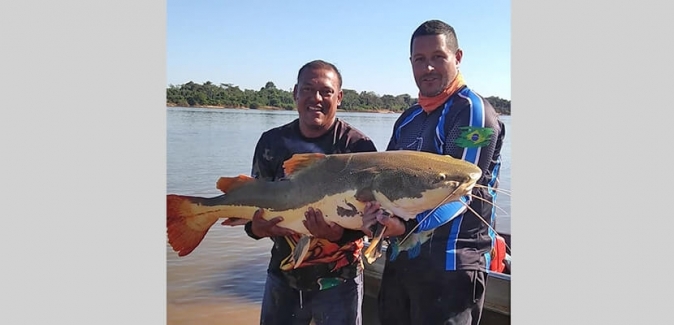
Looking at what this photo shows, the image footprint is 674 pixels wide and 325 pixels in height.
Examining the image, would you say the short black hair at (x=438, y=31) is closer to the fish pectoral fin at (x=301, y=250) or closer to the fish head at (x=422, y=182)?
the fish head at (x=422, y=182)

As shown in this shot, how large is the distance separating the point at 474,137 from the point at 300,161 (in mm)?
767

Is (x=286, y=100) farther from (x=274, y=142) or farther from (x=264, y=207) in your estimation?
(x=264, y=207)

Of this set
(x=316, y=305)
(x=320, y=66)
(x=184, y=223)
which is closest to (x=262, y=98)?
(x=320, y=66)

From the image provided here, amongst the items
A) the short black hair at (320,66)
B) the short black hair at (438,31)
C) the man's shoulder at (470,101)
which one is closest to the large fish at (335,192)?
the man's shoulder at (470,101)

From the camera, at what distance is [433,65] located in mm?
2695

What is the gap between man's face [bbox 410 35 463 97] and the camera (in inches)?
106

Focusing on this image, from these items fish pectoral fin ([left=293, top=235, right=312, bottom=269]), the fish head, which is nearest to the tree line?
the fish head

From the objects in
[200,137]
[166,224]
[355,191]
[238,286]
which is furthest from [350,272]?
[238,286]

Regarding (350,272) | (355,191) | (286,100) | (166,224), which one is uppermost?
(286,100)

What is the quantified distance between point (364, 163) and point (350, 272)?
0.57 m

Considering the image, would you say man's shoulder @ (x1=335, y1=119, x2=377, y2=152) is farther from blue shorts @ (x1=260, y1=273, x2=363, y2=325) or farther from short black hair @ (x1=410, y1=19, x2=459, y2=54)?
blue shorts @ (x1=260, y1=273, x2=363, y2=325)

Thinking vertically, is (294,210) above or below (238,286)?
above

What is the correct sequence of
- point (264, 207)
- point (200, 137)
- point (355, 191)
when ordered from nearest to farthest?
point (355, 191) → point (264, 207) → point (200, 137)

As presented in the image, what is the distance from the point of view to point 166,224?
288cm
